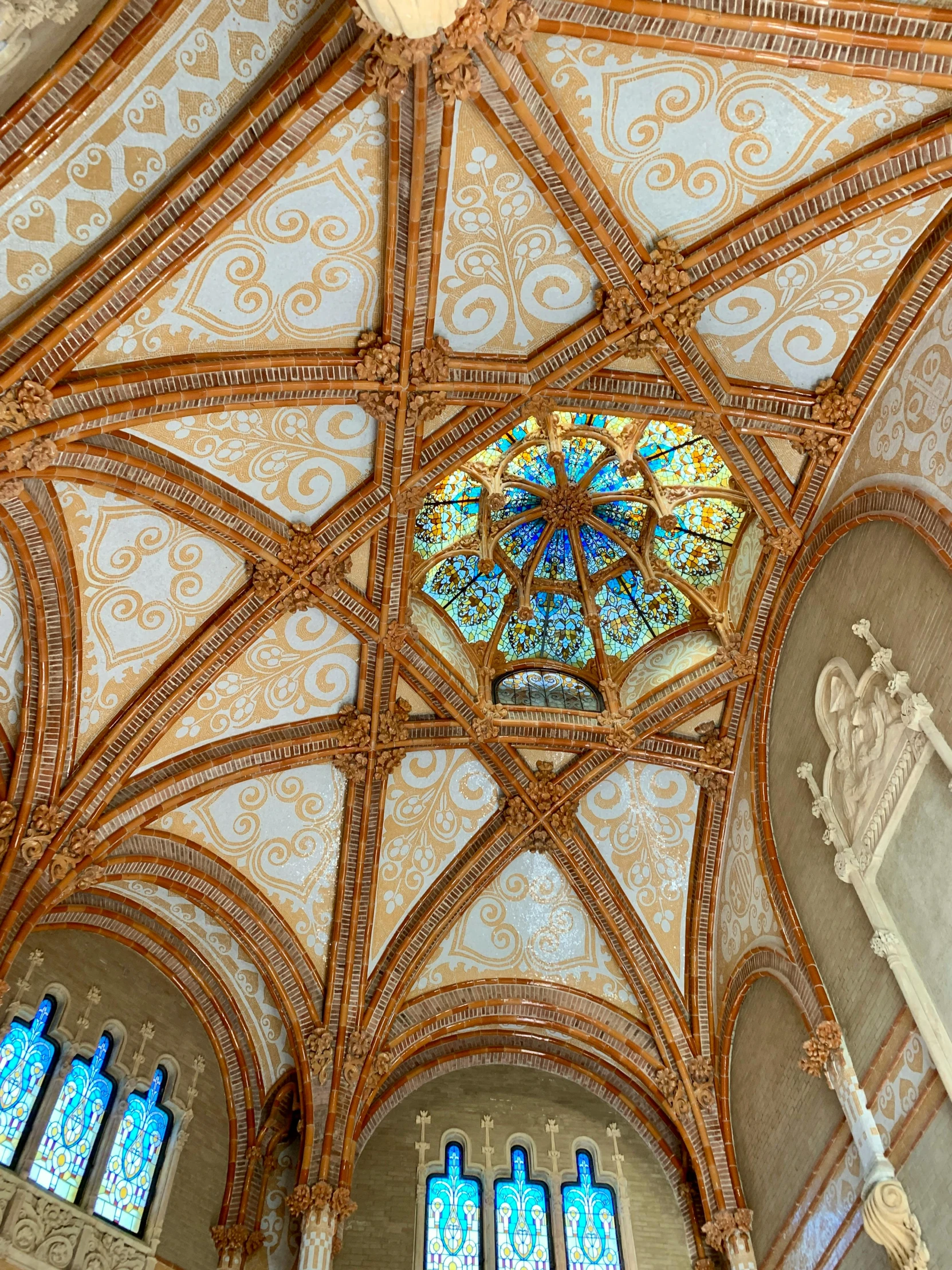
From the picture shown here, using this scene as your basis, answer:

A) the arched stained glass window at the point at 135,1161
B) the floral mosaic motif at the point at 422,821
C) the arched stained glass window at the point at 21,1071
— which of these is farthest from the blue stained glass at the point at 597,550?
the arched stained glass window at the point at 21,1071

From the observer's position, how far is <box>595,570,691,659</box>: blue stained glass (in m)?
15.7

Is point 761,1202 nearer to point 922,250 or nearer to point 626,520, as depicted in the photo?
point 626,520

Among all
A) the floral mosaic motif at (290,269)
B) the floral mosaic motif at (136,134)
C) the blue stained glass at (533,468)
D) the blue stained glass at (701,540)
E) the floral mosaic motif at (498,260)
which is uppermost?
the blue stained glass at (533,468)

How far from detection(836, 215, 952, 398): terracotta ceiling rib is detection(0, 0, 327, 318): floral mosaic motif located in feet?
19.7

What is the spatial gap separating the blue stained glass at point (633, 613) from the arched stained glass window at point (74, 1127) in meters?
8.52

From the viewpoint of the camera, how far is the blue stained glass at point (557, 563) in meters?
16.1

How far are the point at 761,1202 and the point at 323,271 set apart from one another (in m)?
11.1

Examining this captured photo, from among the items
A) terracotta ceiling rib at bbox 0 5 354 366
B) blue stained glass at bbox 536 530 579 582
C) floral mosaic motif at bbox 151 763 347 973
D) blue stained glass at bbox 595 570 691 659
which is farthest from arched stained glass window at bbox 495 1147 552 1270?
terracotta ceiling rib at bbox 0 5 354 366

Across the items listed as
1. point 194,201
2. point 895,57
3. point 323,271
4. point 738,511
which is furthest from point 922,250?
point 194,201

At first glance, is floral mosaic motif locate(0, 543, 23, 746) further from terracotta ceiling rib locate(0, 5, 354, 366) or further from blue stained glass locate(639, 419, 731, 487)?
blue stained glass locate(639, 419, 731, 487)

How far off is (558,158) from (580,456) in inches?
226

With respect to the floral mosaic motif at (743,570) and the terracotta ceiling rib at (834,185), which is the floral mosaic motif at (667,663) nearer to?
the floral mosaic motif at (743,570)

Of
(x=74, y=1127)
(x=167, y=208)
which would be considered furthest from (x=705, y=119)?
(x=74, y=1127)

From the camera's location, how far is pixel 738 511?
1473 centimetres
